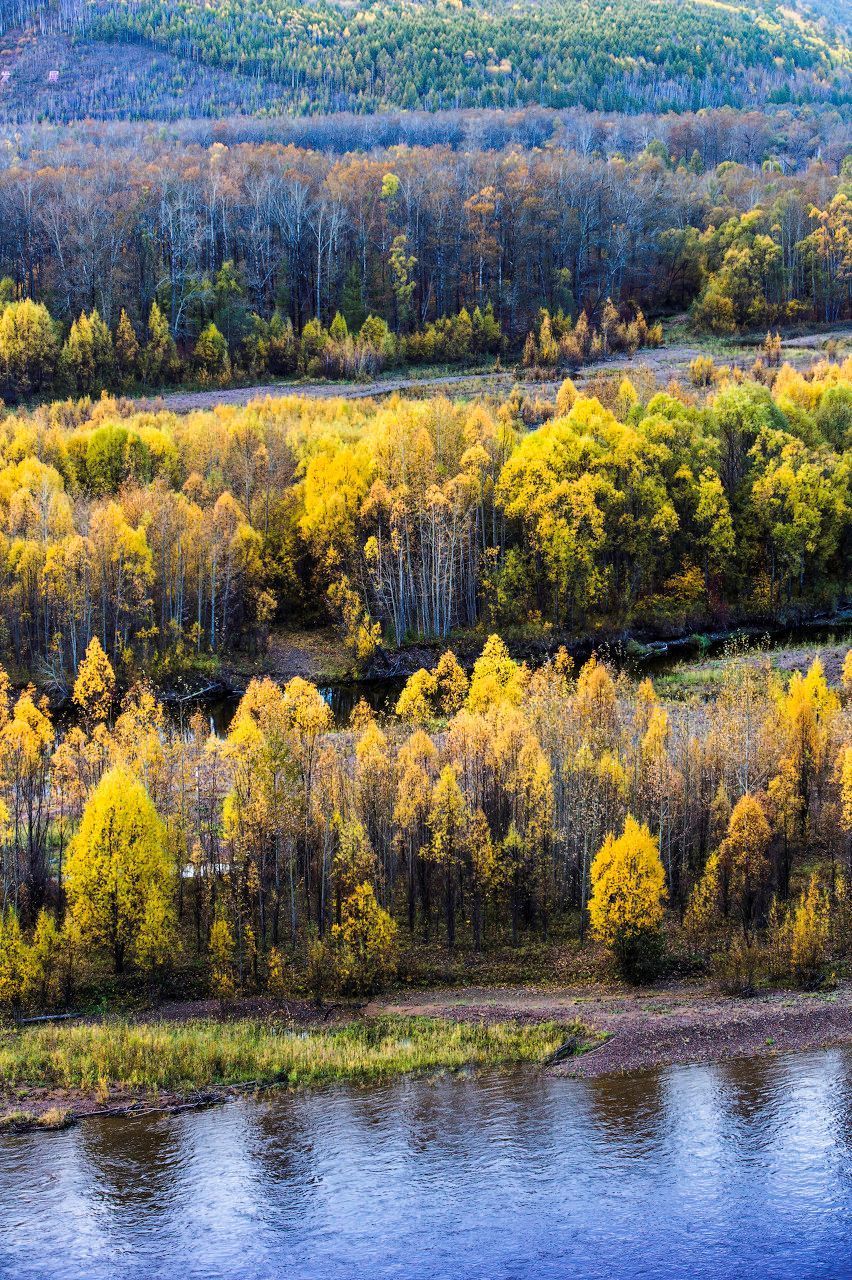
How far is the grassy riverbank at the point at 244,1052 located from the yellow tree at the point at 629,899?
3892mm

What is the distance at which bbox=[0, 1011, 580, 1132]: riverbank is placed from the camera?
122ft

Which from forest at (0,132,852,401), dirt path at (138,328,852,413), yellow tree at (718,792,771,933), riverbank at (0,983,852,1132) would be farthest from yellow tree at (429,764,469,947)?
forest at (0,132,852,401)

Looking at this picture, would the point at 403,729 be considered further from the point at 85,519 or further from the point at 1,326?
the point at 1,326

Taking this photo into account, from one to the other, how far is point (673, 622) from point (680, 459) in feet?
41.4

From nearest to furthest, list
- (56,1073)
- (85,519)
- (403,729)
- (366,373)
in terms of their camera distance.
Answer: (56,1073) < (403,729) < (85,519) < (366,373)

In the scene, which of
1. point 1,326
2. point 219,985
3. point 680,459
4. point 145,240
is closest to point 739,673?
point 680,459

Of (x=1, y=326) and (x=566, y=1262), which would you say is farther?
(x=1, y=326)

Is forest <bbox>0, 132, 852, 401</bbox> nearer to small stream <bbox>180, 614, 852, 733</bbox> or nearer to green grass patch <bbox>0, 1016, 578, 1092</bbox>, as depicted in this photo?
small stream <bbox>180, 614, 852, 733</bbox>

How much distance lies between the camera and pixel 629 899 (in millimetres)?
42438

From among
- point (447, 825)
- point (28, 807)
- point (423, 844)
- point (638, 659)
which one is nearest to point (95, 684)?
point (28, 807)

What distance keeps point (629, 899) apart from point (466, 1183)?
12028 mm

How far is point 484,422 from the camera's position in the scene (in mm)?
94500

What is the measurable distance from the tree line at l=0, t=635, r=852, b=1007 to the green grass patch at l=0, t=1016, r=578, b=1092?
119 inches

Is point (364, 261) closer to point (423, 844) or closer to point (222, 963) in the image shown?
point (423, 844)
